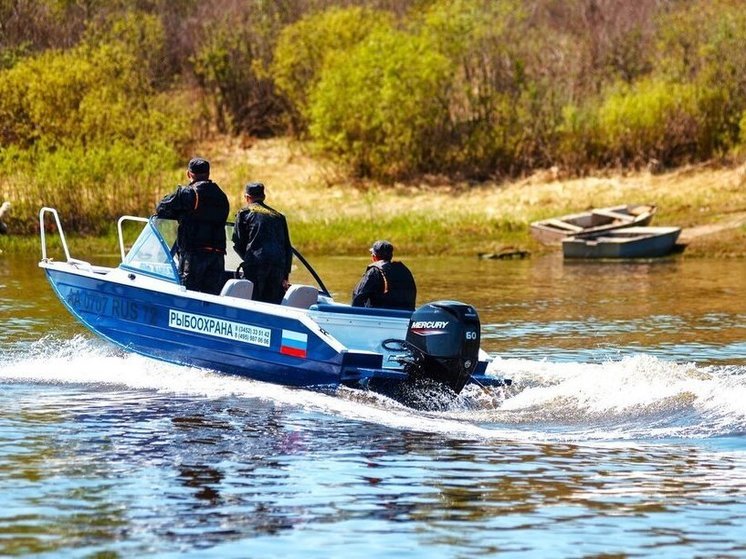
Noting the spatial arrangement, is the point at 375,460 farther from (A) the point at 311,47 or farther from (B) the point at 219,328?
(A) the point at 311,47

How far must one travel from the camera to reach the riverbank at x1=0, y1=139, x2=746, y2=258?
29953 millimetres

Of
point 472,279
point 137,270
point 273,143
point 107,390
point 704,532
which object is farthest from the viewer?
point 273,143

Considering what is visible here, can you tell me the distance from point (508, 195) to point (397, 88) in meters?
4.03

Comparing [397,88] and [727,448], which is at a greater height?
[397,88]

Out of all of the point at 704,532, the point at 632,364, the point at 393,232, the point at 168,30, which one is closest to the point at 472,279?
the point at 393,232

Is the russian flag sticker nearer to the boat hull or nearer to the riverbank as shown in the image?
the boat hull

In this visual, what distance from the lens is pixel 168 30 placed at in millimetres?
45719

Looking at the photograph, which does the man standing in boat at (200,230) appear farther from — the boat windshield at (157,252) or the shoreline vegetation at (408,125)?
the shoreline vegetation at (408,125)

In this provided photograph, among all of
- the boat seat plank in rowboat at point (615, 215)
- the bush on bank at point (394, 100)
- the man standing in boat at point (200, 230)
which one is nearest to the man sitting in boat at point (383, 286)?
the man standing in boat at point (200, 230)

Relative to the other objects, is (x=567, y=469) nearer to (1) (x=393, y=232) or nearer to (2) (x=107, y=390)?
(2) (x=107, y=390)

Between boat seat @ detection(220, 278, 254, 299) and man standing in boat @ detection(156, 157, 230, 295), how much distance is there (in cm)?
33

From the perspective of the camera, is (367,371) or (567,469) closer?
(567,469)

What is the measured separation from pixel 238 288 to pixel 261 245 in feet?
1.54

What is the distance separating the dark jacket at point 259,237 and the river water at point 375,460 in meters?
1.18
